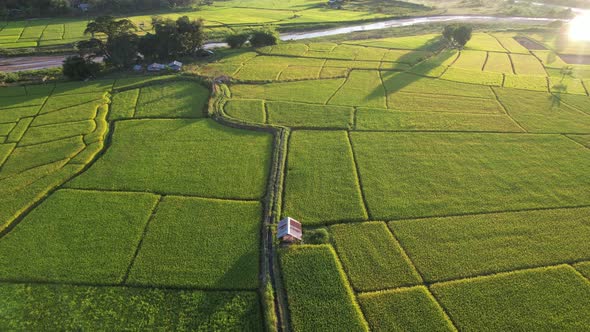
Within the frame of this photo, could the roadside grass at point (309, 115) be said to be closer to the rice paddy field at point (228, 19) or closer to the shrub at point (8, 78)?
the shrub at point (8, 78)

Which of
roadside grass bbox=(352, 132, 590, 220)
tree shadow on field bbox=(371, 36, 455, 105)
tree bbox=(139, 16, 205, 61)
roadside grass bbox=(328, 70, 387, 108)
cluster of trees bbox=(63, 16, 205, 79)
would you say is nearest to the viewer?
roadside grass bbox=(352, 132, 590, 220)

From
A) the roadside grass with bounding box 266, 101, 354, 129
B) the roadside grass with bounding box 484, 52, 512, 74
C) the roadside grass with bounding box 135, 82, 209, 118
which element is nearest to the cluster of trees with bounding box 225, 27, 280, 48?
the roadside grass with bounding box 135, 82, 209, 118

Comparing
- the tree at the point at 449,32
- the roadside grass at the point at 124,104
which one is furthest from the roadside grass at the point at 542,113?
the roadside grass at the point at 124,104

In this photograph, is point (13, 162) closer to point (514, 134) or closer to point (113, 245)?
point (113, 245)

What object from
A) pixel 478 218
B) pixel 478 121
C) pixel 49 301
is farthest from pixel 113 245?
pixel 478 121

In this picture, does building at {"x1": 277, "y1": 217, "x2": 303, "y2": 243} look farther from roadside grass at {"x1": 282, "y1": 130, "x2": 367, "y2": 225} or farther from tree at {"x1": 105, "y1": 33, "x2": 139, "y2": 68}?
tree at {"x1": 105, "y1": 33, "x2": 139, "y2": 68}
